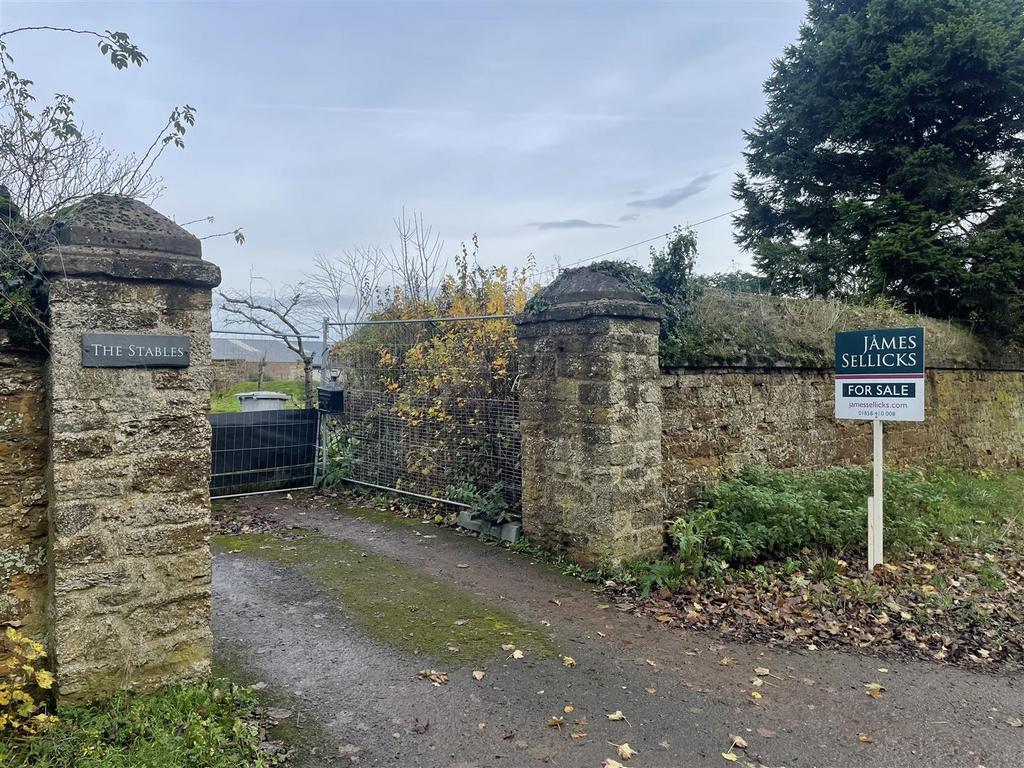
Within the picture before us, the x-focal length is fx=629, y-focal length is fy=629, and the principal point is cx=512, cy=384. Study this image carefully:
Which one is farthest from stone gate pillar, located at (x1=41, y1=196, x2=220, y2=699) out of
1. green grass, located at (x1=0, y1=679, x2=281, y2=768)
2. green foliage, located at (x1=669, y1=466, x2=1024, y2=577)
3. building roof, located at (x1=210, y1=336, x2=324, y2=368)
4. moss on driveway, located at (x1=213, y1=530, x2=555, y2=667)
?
building roof, located at (x1=210, y1=336, x2=324, y2=368)

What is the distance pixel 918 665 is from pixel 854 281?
1052 cm

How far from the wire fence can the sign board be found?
361 cm

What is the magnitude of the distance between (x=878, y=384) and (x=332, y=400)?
6465 millimetres

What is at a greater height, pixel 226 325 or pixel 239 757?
pixel 226 325

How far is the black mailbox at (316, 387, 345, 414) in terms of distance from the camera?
8.60 metres

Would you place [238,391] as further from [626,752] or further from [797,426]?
[626,752]

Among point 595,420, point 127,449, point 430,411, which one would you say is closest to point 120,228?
point 127,449

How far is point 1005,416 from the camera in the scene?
10.5m

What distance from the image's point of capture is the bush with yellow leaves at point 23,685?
8.95ft

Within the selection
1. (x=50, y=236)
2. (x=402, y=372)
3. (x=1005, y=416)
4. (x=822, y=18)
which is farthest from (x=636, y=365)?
(x=822, y=18)

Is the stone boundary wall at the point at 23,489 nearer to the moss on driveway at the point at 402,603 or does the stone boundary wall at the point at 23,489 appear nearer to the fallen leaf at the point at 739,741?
the moss on driveway at the point at 402,603

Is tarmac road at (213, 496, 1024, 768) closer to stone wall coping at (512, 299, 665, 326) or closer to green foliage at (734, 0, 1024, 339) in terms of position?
stone wall coping at (512, 299, 665, 326)

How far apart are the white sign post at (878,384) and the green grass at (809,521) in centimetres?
40

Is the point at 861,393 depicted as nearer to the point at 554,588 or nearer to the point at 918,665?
the point at 918,665
